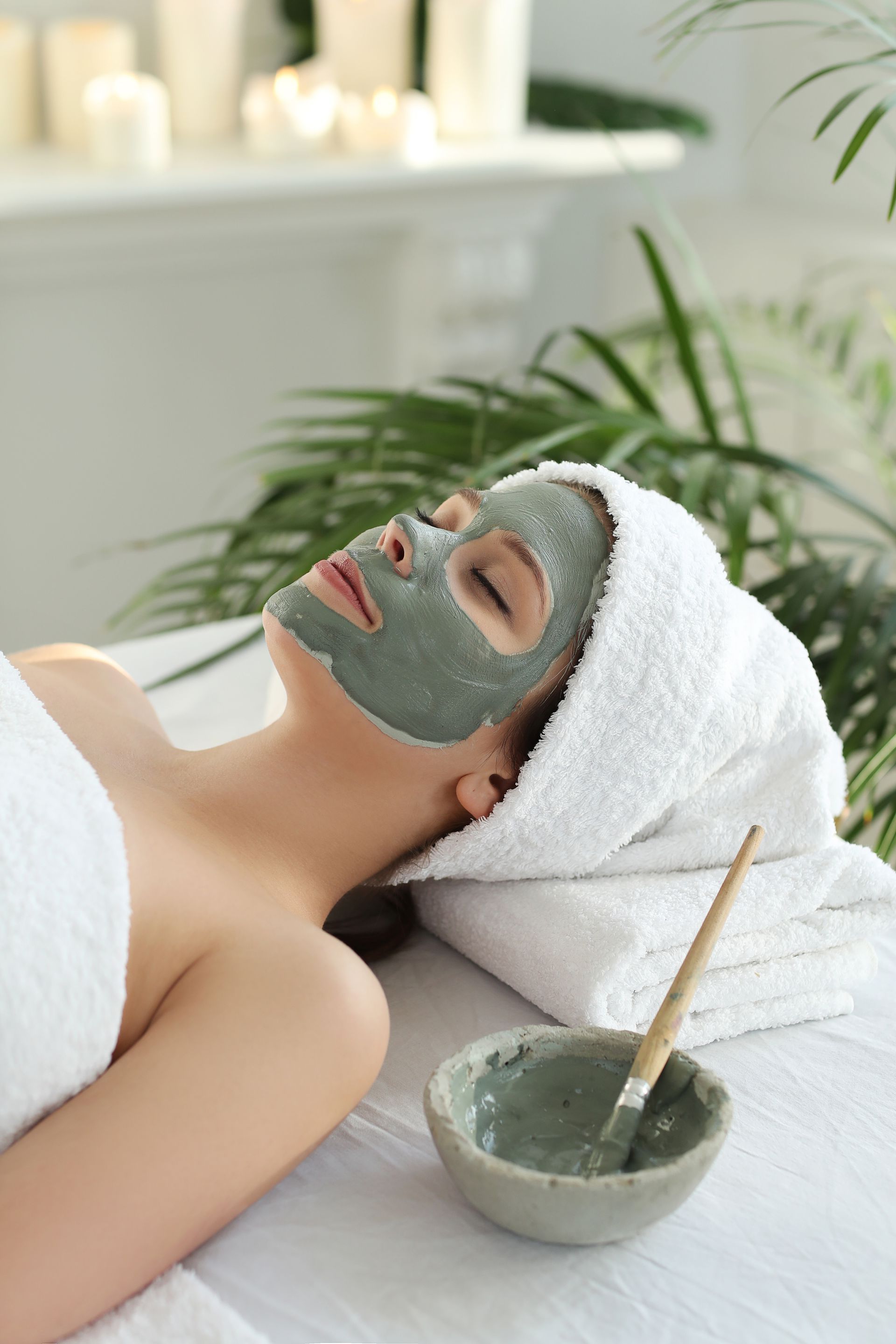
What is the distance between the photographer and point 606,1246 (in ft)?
2.53

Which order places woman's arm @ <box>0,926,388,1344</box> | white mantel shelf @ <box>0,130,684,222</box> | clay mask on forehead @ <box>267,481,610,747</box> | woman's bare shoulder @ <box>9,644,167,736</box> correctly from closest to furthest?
woman's arm @ <box>0,926,388,1344</box> → clay mask on forehead @ <box>267,481,610,747</box> → woman's bare shoulder @ <box>9,644,167,736</box> → white mantel shelf @ <box>0,130,684,222</box>

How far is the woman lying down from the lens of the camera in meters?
0.74

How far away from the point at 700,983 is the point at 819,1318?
0.26m

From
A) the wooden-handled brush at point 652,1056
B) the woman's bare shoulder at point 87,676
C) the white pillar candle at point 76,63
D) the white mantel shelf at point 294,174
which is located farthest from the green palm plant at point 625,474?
the white pillar candle at point 76,63

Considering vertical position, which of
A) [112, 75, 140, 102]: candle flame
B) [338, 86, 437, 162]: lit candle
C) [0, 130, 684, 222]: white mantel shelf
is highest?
[112, 75, 140, 102]: candle flame

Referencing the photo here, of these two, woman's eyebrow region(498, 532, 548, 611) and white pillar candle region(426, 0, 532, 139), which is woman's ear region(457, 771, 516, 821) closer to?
woman's eyebrow region(498, 532, 548, 611)

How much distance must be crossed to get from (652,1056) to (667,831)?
265mm

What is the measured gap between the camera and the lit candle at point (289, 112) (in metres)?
2.09

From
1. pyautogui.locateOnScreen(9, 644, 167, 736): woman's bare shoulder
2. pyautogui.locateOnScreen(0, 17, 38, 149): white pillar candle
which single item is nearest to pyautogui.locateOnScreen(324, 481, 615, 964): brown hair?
pyautogui.locateOnScreen(9, 644, 167, 736): woman's bare shoulder

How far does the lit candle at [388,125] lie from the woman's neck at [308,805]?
1.51 metres

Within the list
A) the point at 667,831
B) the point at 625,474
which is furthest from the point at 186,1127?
the point at 625,474

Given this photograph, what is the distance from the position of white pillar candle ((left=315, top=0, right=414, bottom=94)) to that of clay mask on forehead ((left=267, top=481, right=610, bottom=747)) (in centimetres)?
160

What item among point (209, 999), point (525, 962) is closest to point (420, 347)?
point (525, 962)

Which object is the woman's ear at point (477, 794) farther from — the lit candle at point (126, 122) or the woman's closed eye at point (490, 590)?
the lit candle at point (126, 122)
